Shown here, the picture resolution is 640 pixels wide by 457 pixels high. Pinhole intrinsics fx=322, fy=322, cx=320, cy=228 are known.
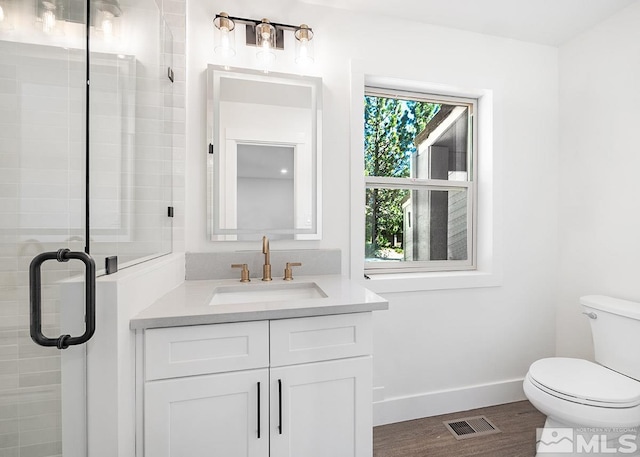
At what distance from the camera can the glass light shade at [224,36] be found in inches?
61.8

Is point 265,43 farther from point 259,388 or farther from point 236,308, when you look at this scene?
point 259,388

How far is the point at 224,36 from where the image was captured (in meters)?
1.59

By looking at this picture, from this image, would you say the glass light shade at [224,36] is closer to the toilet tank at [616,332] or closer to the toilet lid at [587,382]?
the toilet lid at [587,382]

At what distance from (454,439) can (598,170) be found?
1754 millimetres

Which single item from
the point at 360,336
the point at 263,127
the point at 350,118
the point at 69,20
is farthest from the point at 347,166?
the point at 69,20

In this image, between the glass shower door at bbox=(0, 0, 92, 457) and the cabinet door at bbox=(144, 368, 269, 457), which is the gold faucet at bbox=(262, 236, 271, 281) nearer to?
the cabinet door at bbox=(144, 368, 269, 457)

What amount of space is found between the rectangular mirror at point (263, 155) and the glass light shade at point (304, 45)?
0.09 meters

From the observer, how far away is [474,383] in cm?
202

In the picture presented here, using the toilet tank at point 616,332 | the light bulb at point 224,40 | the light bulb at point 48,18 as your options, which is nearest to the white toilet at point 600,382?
the toilet tank at point 616,332

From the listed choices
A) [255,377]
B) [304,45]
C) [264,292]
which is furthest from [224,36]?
[255,377]

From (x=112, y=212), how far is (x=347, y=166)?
1.16m

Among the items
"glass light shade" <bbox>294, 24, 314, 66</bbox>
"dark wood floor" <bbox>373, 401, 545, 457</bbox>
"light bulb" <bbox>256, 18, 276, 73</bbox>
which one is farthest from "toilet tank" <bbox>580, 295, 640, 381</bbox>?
"light bulb" <bbox>256, 18, 276, 73</bbox>

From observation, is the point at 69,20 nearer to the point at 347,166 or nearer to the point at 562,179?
the point at 347,166

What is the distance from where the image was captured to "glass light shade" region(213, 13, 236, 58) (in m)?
1.57
